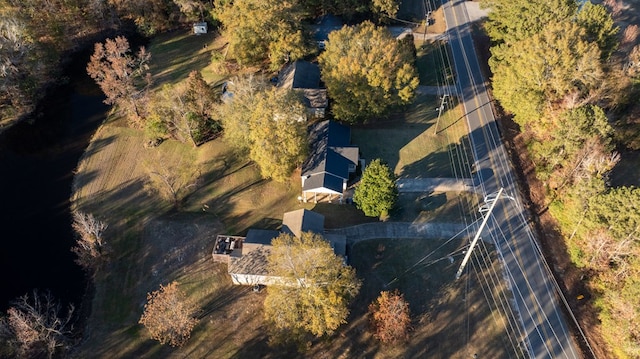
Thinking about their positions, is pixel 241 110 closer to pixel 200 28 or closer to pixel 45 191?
pixel 45 191

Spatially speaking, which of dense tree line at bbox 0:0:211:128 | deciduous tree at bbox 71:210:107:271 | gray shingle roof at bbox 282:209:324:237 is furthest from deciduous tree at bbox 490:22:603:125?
dense tree line at bbox 0:0:211:128

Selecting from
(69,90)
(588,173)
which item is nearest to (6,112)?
(69,90)

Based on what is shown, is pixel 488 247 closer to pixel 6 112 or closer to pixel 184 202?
pixel 184 202

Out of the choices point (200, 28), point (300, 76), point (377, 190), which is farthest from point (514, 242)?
point (200, 28)

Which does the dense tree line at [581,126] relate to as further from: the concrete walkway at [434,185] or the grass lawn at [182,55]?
the grass lawn at [182,55]

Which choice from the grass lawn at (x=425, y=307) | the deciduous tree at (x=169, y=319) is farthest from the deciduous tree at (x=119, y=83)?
the grass lawn at (x=425, y=307)
